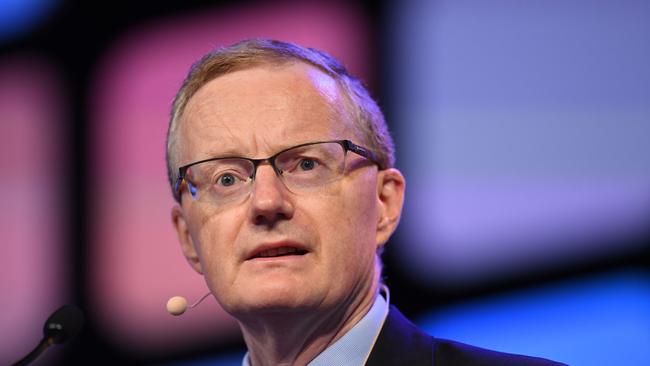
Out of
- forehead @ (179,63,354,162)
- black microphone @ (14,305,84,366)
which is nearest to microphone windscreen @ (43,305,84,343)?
black microphone @ (14,305,84,366)

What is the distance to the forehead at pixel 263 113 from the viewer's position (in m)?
1.74

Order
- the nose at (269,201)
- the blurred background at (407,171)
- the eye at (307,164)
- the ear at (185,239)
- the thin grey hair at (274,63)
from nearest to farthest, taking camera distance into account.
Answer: the nose at (269,201), the eye at (307,164), the thin grey hair at (274,63), the ear at (185,239), the blurred background at (407,171)

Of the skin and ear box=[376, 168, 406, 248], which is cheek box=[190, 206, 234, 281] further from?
ear box=[376, 168, 406, 248]

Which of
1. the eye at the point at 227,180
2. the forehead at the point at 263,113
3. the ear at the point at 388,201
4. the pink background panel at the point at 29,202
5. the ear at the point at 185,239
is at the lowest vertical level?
the pink background panel at the point at 29,202

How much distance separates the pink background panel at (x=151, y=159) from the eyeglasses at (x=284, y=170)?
1175 mm

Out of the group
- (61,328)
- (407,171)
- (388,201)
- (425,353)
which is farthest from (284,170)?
(407,171)

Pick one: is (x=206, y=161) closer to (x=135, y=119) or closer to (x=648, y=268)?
(x=135, y=119)

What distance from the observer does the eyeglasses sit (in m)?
1.73

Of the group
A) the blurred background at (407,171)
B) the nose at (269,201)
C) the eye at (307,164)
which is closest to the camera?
the nose at (269,201)

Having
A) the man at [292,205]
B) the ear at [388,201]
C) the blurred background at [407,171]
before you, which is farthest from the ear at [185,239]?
the blurred background at [407,171]

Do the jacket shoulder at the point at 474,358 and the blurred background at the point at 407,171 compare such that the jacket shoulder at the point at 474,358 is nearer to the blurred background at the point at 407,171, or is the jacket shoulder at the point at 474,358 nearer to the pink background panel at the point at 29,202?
the blurred background at the point at 407,171

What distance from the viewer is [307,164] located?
1753 millimetres

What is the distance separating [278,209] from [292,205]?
5 cm

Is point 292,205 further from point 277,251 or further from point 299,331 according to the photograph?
point 299,331
